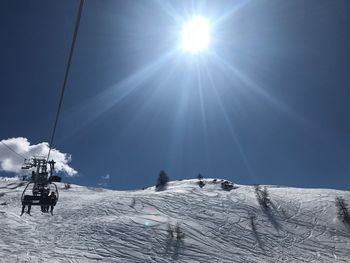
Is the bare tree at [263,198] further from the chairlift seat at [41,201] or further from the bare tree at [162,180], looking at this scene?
the chairlift seat at [41,201]

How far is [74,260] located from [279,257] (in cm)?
2855

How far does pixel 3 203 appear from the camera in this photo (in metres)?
63.6

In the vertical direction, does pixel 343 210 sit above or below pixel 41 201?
above

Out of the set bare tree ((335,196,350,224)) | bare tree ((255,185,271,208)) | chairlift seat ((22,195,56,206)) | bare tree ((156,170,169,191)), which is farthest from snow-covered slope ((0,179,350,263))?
bare tree ((156,170,169,191))

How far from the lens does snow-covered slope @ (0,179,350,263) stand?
35781mm

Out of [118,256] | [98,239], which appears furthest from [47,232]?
[118,256]

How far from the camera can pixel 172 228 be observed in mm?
46500

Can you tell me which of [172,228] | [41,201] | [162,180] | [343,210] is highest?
[162,180]

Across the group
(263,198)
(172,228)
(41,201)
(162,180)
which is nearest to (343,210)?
(263,198)

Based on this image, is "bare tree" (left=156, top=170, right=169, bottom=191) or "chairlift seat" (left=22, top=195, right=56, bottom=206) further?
"bare tree" (left=156, top=170, right=169, bottom=191)

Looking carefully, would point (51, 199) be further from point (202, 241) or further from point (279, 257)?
point (279, 257)

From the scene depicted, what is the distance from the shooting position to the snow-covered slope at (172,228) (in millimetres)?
35781

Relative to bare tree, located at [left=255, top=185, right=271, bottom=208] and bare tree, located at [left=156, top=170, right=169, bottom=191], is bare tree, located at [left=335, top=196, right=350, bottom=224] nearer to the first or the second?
bare tree, located at [left=255, top=185, right=271, bottom=208]

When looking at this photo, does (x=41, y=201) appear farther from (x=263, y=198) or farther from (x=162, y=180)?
(x=162, y=180)
